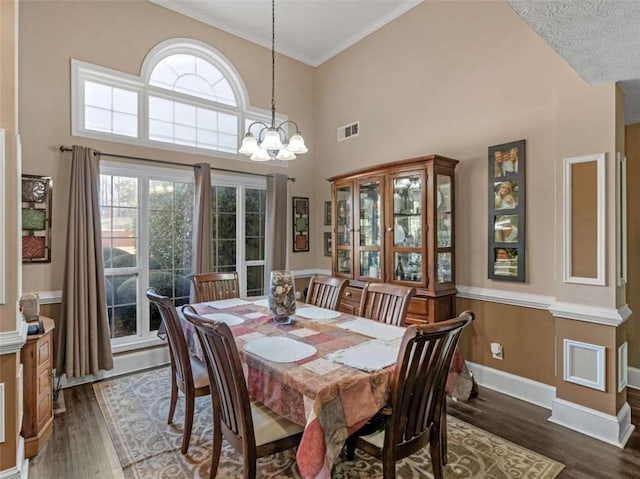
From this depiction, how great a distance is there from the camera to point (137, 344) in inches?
149

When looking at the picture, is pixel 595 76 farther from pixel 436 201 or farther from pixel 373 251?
pixel 373 251

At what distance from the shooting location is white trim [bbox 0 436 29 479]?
75.5 inches

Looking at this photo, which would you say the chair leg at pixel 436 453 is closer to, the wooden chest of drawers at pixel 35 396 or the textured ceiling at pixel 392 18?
the textured ceiling at pixel 392 18

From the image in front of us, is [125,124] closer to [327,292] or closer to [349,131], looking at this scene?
[349,131]

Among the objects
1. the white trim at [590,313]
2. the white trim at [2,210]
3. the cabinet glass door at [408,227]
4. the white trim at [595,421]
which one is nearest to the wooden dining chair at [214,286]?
the white trim at [2,210]

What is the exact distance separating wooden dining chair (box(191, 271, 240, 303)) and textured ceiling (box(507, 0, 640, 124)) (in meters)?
3.06

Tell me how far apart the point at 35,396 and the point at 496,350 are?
11.9 feet

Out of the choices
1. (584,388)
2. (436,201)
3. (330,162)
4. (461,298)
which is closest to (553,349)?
(584,388)

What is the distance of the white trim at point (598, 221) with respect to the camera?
248cm

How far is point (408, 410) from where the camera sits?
1.63 m

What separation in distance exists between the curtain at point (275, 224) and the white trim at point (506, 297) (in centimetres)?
234

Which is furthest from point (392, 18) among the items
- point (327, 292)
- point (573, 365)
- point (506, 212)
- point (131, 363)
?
point (131, 363)

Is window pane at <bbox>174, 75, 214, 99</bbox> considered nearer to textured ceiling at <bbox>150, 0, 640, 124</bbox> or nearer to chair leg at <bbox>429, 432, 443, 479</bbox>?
textured ceiling at <bbox>150, 0, 640, 124</bbox>

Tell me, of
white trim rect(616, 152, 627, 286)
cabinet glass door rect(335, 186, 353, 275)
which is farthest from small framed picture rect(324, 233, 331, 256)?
white trim rect(616, 152, 627, 286)
